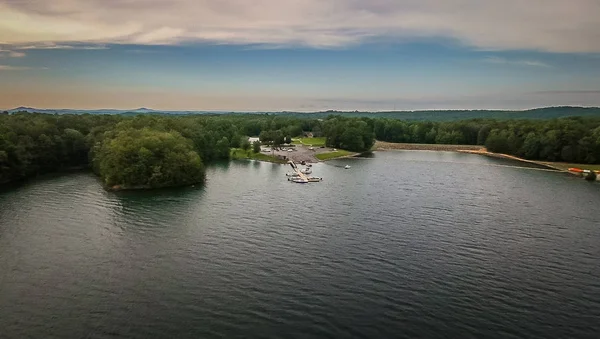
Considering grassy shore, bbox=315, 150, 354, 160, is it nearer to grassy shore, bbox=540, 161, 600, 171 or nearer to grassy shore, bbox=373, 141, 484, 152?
grassy shore, bbox=373, 141, 484, 152

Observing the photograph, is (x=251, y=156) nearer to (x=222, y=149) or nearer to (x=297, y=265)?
(x=222, y=149)

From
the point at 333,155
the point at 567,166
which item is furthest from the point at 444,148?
the point at 567,166

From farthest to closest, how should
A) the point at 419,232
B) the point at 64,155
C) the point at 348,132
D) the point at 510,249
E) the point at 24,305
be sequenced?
1. the point at 348,132
2. the point at 64,155
3. the point at 419,232
4. the point at 510,249
5. the point at 24,305

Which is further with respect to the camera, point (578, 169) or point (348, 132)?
point (348, 132)

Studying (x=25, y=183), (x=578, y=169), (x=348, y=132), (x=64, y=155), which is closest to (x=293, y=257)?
(x=25, y=183)

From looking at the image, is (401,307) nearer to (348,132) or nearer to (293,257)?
(293,257)

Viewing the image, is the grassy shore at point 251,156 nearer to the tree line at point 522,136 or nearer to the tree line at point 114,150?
the tree line at point 114,150

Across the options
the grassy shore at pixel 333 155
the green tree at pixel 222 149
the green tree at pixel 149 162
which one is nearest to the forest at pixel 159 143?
the green tree at pixel 222 149

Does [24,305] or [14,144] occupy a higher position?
[14,144]

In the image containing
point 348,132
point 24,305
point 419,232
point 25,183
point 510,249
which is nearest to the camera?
point 24,305
